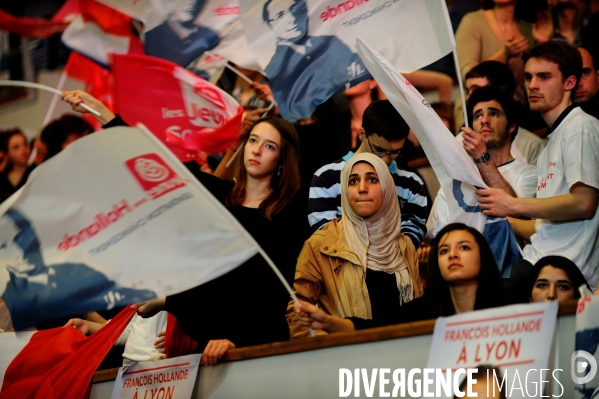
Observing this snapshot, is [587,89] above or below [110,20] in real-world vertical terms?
below

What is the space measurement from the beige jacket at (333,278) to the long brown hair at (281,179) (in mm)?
383

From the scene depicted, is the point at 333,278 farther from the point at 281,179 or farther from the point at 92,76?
the point at 92,76

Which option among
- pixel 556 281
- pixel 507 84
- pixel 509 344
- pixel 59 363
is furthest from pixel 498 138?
pixel 59 363

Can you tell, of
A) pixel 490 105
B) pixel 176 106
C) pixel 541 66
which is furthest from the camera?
pixel 176 106

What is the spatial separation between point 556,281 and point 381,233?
91 centimetres

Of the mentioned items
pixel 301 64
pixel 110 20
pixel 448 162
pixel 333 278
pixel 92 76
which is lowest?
pixel 333 278

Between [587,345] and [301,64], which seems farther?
[301,64]

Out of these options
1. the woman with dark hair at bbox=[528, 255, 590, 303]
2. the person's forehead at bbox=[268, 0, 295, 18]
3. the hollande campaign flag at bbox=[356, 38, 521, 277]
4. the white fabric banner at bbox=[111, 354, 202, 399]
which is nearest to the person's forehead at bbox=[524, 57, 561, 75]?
the hollande campaign flag at bbox=[356, 38, 521, 277]

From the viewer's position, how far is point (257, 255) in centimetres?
465

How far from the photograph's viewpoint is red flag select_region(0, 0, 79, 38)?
25.0 feet

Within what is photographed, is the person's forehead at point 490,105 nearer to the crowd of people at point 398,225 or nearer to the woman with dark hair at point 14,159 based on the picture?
the crowd of people at point 398,225

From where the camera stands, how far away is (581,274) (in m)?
3.86

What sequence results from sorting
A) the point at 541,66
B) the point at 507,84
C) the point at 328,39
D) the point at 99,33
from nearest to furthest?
1. the point at 541,66
2. the point at 507,84
3. the point at 328,39
4. the point at 99,33

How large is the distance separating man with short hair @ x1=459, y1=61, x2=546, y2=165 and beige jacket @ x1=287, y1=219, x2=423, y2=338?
1.12 meters
